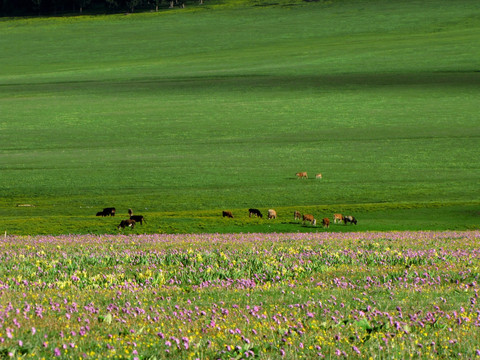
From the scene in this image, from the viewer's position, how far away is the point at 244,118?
78938 millimetres

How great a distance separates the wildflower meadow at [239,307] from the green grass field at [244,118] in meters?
19.5

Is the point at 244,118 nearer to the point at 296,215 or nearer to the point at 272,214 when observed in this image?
the point at 272,214

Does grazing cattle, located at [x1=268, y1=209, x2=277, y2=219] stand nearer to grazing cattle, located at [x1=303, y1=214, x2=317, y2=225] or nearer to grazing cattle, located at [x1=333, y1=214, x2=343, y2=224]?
grazing cattle, located at [x1=303, y1=214, x2=317, y2=225]

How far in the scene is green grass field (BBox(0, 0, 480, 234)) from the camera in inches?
1693

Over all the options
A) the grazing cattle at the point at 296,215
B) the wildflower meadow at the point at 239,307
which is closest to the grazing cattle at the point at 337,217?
the grazing cattle at the point at 296,215

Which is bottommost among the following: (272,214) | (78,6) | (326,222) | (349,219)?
(272,214)

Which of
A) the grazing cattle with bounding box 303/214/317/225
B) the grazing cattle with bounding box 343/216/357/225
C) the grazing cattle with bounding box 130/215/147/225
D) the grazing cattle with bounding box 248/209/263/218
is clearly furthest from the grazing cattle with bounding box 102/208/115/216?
the grazing cattle with bounding box 343/216/357/225

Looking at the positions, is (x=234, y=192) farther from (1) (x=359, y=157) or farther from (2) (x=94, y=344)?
(2) (x=94, y=344)

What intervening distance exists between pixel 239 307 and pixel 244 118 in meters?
70.5

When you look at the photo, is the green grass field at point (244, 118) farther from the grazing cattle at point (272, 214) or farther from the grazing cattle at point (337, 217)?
the grazing cattle at point (337, 217)

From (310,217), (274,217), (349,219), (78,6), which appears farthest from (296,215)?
(78,6)

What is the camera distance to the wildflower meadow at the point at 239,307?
715cm

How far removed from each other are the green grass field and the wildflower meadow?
19.5 m

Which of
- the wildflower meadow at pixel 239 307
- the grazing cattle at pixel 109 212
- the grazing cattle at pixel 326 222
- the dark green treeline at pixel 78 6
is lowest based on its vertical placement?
the grazing cattle at pixel 109 212
